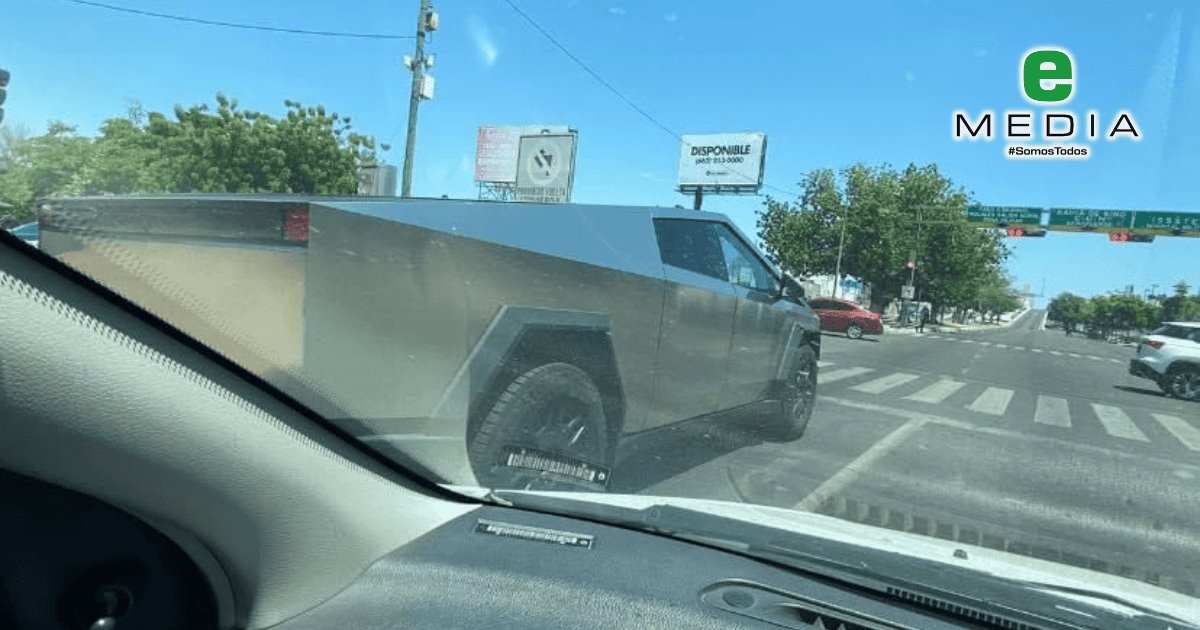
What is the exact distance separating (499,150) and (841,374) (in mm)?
5670

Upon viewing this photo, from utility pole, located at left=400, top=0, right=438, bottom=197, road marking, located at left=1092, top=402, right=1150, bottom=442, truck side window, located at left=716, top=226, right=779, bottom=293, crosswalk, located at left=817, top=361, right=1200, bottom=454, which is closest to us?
utility pole, located at left=400, top=0, right=438, bottom=197

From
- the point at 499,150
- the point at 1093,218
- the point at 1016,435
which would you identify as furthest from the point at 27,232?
the point at 1016,435

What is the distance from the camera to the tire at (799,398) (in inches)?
191

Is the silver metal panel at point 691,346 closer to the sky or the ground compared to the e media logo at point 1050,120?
closer to the ground

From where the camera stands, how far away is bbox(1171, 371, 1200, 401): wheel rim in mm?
4223

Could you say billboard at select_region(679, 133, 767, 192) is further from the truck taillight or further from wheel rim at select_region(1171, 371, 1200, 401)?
wheel rim at select_region(1171, 371, 1200, 401)

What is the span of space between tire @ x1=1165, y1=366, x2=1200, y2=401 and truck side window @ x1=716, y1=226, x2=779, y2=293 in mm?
2150

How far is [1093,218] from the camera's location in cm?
310

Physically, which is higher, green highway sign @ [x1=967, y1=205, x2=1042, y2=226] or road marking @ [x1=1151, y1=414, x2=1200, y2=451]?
green highway sign @ [x1=967, y1=205, x2=1042, y2=226]

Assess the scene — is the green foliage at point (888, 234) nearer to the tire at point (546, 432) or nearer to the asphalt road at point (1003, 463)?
the asphalt road at point (1003, 463)

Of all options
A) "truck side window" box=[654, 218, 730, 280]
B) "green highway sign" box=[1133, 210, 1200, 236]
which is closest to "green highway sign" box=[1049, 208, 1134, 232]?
"green highway sign" box=[1133, 210, 1200, 236]

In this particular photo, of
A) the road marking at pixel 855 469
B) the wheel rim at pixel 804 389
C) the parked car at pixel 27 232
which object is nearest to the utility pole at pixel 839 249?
the wheel rim at pixel 804 389

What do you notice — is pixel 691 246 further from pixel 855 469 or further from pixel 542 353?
pixel 855 469

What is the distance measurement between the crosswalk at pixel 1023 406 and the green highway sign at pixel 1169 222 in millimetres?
2642
